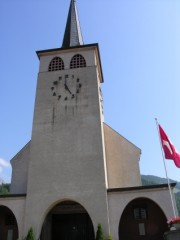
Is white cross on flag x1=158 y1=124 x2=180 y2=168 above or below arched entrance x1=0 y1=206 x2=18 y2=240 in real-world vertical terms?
above

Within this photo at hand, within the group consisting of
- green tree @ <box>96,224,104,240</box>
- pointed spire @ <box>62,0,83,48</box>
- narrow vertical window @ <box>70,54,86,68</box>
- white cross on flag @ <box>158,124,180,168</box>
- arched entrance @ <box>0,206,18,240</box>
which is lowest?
green tree @ <box>96,224,104,240</box>

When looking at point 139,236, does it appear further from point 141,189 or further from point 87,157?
point 87,157

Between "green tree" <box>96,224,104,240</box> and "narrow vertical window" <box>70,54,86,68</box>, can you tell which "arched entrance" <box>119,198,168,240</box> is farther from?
"narrow vertical window" <box>70,54,86,68</box>

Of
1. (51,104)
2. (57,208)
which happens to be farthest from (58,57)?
(57,208)

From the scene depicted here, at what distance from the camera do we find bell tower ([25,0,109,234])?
15828 mm

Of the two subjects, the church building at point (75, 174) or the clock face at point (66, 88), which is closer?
the church building at point (75, 174)

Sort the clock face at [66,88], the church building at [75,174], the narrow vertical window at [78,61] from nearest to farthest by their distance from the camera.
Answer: the church building at [75,174]
the clock face at [66,88]
the narrow vertical window at [78,61]

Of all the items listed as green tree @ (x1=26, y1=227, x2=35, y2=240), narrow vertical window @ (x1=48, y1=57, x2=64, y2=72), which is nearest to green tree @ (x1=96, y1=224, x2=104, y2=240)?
green tree @ (x1=26, y1=227, x2=35, y2=240)

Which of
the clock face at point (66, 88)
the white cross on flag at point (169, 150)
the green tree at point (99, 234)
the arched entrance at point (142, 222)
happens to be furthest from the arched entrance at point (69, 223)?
the white cross on flag at point (169, 150)

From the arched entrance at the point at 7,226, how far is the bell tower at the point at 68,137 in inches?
100

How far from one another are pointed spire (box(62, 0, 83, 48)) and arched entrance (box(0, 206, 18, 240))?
14394 millimetres

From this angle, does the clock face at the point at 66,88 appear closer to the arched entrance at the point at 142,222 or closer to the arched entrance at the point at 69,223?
the arched entrance at the point at 69,223

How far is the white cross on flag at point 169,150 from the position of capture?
42.7 ft

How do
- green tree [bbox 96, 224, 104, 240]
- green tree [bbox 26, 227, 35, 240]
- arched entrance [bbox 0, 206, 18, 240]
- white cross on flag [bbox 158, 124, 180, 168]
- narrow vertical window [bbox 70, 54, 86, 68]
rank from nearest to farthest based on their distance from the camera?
white cross on flag [bbox 158, 124, 180, 168] < green tree [bbox 96, 224, 104, 240] < green tree [bbox 26, 227, 35, 240] < arched entrance [bbox 0, 206, 18, 240] < narrow vertical window [bbox 70, 54, 86, 68]
